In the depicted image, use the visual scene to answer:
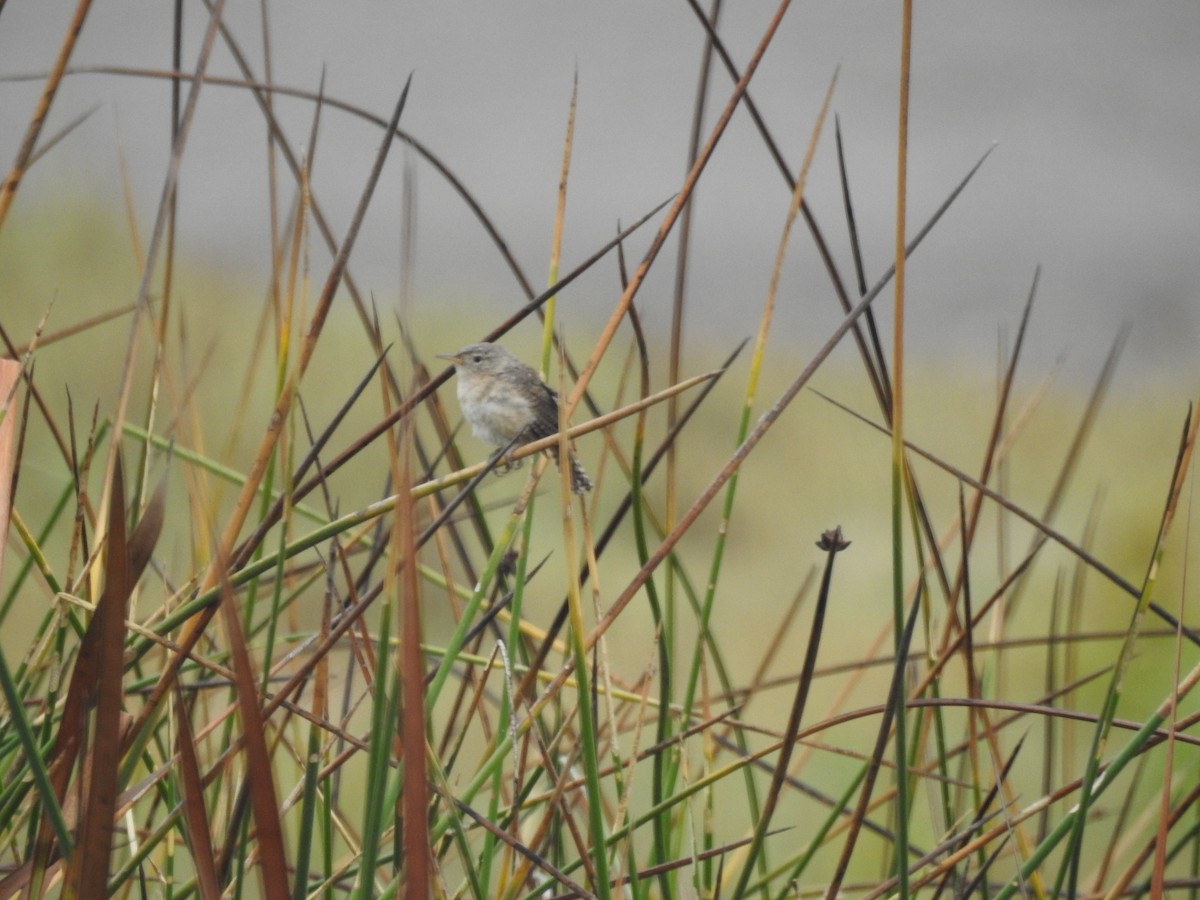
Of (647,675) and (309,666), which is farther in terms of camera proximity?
(647,675)

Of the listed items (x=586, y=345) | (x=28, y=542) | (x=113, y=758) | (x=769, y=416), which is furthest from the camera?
(x=586, y=345)

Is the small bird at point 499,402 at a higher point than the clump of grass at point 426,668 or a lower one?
higher

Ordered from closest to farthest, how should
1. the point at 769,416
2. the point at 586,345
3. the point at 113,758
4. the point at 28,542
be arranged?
the point at 113,758 < the point at 769,416 < the point at 28,542 < the point at 586,345

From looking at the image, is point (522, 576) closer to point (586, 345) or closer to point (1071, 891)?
point (1071, 891)

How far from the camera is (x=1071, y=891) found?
51cm

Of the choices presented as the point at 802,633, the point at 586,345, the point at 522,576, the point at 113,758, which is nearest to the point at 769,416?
the point at 522,576

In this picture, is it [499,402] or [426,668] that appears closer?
[426,668]

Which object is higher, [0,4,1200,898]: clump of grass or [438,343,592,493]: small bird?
[438,343,592,493]: small bird

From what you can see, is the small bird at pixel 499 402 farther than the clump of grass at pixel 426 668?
Yes

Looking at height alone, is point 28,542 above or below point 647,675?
above

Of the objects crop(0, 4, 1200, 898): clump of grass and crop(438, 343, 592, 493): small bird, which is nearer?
crop(0, 4, 1200, 898): clump of grass

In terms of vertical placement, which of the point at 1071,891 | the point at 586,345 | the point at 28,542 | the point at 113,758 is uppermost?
the point at 586,345

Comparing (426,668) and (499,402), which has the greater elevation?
(499,402)

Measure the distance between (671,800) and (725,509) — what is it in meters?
0.15
